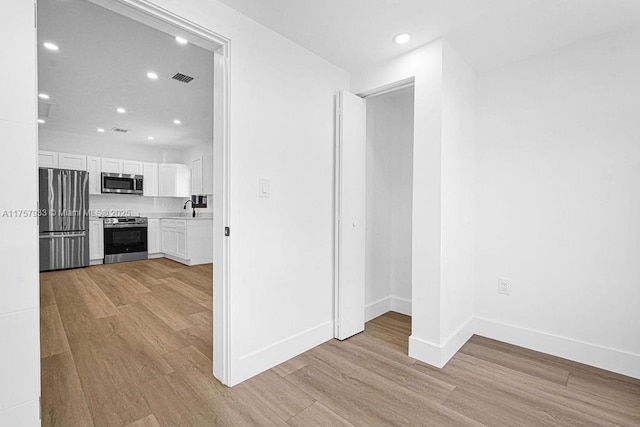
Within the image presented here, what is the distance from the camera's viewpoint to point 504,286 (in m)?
2.62

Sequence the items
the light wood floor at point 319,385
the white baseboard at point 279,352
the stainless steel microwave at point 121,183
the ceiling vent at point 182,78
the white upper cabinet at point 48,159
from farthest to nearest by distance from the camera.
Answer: the stainless steel microwave at point 121,183 < the white upper cabinet at point 48,159 < the ceiling vent at point 182,78 < the white baseboard at point 279,352 < the light wood floor at point 319,385

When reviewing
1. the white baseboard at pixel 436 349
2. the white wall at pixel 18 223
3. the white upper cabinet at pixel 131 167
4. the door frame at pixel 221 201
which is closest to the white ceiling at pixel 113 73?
the white upper cabinet at pixel 131 167

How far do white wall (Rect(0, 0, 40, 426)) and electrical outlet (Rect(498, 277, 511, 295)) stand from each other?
2999 mm

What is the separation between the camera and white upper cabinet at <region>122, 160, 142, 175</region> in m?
6.24

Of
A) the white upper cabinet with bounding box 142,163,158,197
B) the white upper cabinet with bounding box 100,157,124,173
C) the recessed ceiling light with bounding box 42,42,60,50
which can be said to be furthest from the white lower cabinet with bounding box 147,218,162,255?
the recessed ceiling light with bounding box 42,42,60,50

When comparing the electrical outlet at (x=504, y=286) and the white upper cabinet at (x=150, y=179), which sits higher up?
the white upper cabinet at (x=150, y=179)

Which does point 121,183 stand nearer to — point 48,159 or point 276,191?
point 48,159

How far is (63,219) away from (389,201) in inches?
212

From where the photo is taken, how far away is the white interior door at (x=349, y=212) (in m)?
2.56

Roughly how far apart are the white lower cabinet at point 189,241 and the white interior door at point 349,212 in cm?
402

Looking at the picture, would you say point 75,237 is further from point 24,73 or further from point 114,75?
point 24,73

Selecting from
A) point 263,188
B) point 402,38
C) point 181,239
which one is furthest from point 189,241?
point 402,38

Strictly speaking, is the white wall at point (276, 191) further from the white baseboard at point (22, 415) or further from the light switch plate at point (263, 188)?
the white baseboard at point (22, 415)

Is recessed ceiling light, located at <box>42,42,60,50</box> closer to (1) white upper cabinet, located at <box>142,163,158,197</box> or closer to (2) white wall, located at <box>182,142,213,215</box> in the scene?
(2) white wall, located at <box>182,142,213,215</box>
